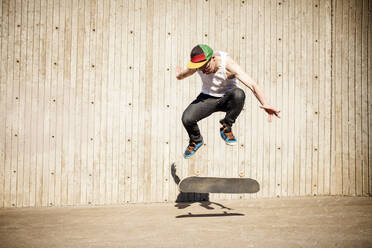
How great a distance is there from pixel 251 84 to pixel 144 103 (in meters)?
2.99

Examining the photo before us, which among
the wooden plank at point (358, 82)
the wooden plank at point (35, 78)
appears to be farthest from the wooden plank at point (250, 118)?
the wooden plank at point (35, 78)

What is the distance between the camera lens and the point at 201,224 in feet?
16.9

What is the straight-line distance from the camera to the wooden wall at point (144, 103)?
661cm

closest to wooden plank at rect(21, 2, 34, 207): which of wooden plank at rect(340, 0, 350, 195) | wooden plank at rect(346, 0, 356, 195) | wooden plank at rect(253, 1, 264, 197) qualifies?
wooden plank at rect(253, 1, 264, 197)

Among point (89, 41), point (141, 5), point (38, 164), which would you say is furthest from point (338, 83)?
point (38, 164)

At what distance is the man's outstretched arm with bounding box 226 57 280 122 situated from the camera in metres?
4.27

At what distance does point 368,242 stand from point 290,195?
105 inches

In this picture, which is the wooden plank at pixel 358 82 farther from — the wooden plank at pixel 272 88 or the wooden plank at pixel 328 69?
the wooden plank at pixel 272 88

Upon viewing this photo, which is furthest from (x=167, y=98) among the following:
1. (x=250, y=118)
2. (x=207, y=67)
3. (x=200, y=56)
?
(x=200, y=56)

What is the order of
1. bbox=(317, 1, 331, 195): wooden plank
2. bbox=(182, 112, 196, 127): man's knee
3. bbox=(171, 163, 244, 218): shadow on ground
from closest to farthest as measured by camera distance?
bbox=(182, 112, 196, 127): man's knee, bbox=(171, 163, 244, 218): shadow on ground, bbox=(317, 1, 331, 195): wooden plank

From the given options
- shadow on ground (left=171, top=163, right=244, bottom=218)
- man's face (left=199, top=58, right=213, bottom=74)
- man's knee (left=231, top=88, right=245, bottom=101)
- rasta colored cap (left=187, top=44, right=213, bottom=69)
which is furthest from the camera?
shadow on ground (left=171, top=163, right=244, bottom=218)

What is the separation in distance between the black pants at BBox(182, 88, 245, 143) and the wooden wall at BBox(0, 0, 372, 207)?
6.54 ft

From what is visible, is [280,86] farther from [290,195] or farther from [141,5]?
[141,5]

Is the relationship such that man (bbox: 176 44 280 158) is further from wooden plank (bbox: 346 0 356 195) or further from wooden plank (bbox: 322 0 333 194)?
wooden plank (bbox: 346 0 356 195)
